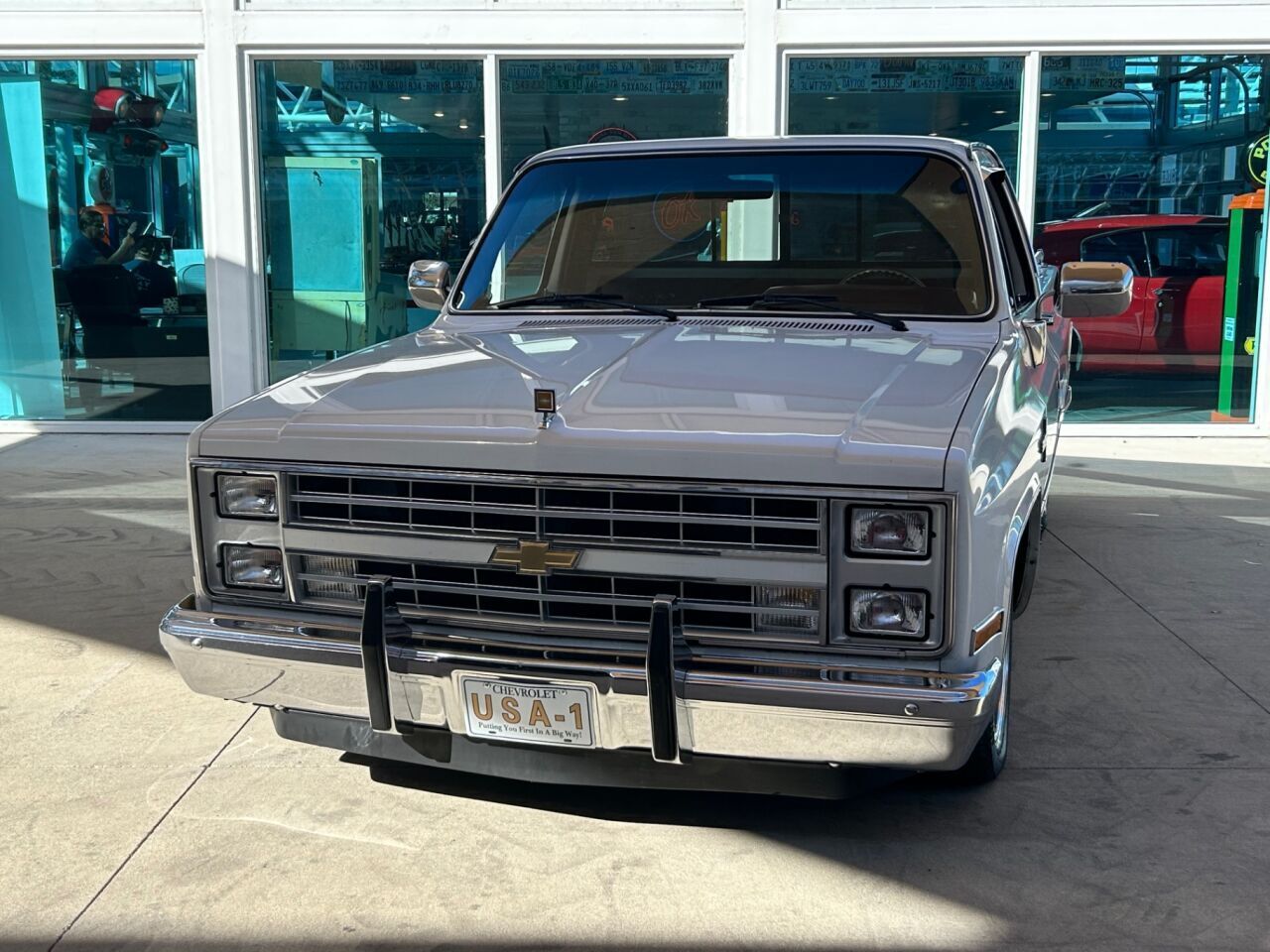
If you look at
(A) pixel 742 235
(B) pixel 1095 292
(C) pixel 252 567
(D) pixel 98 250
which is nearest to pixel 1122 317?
(B) pixel 1095 292

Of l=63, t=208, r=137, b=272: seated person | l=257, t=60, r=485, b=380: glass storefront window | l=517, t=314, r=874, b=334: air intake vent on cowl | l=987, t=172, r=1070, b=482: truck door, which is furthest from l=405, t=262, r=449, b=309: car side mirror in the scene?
l=63, t=208, r=137, b=272: seated person

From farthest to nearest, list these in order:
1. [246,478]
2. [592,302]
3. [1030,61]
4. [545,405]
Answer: [1030,61] < [592,302] < [246,478] < [545,405]

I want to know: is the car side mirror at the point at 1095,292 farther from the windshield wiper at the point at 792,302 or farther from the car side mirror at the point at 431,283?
the car side mirror at the point at 431,283

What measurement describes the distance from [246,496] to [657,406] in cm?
105

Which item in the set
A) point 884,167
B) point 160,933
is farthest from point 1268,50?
point 160,933

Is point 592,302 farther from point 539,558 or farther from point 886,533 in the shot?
point 886,533

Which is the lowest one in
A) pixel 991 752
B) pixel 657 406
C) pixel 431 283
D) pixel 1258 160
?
pixel 991 752

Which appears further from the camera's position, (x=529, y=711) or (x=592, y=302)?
(x=592, y=302)

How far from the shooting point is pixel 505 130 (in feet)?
33.6

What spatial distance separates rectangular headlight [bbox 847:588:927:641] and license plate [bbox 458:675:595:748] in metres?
0.62

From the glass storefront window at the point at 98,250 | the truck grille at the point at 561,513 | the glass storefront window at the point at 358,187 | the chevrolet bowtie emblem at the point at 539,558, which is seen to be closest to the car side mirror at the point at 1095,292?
the truck grille at the point at 561,513

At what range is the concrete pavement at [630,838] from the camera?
302cm

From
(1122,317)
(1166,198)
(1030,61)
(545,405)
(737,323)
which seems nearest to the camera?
(545,405)

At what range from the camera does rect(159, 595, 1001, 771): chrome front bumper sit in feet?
9.46
